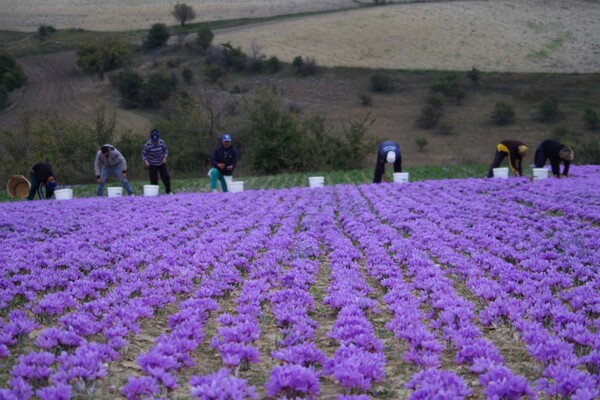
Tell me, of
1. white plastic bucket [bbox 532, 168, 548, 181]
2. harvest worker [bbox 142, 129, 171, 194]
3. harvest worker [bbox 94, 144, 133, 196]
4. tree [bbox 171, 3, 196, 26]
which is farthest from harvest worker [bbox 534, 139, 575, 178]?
tree [bbox 171, 3, 196, 26]

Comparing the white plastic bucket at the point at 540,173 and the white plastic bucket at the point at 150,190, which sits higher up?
the white plastic bucket at the point at 540,173

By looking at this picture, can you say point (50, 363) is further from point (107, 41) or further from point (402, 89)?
point (107, 41)

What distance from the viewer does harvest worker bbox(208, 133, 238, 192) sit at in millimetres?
15992

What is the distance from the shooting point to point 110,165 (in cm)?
1666

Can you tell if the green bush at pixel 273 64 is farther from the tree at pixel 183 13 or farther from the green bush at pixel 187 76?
the tree at pixel 183 13

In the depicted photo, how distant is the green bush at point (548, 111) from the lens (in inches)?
2032

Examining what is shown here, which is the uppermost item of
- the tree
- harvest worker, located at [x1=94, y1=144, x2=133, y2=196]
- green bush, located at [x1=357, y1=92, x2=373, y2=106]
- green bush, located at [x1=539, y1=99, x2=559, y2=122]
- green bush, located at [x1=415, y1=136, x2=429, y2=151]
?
the tree

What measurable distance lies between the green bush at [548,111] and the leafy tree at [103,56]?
4670cm

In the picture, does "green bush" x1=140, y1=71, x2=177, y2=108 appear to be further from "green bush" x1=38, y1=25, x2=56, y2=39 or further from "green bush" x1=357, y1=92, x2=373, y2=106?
"green bush" x1=38, y1=25, x2=56, y2=39

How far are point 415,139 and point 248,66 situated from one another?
24329mm

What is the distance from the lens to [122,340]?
3938 mm

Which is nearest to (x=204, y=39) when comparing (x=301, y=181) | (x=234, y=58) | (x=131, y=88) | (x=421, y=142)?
(x=234, y=58)

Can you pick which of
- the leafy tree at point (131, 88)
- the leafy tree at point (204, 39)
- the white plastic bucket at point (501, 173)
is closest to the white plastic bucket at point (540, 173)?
the white plastic bucket at point (501, 173)

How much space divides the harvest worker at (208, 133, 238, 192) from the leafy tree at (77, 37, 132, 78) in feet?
181
